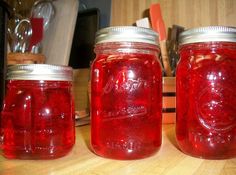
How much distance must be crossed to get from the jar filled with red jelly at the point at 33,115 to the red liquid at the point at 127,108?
0.20 ft

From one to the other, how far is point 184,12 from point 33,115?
2.34 ft

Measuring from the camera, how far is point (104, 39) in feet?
1.36

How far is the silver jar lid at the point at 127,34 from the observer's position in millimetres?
399

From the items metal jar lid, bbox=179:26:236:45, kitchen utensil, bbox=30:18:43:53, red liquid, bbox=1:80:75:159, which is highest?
kitchen utensil, bbox=30:18:43:53

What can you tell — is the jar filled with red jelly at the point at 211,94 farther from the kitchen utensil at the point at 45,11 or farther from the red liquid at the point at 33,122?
the kitchen utensil at the point at 45,11

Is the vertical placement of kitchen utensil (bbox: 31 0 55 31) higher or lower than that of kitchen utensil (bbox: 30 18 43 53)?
higher

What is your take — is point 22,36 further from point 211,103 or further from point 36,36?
point 211,103

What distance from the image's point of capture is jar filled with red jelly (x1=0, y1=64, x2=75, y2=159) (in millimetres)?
394

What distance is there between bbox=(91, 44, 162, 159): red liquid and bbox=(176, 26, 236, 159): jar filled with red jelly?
6 centimetres

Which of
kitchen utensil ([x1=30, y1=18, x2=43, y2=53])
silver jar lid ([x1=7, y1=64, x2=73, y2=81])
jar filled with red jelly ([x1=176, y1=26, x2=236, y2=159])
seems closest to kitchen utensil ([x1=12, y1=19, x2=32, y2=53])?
kitchen utensil ([x1=30, y1=18, x2=43, y2=53])

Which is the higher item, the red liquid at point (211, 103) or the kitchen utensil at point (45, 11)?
the kitchen utensil at point (45, 11)

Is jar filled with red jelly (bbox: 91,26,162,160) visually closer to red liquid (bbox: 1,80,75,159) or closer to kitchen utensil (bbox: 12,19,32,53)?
red liquid (bbox: 1,80,75,159)

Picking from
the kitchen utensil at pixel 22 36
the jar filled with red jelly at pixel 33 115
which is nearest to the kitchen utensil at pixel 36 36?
the kitchen utensil at pixel 22 36

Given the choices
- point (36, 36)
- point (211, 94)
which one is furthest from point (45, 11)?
point (211, 94)
